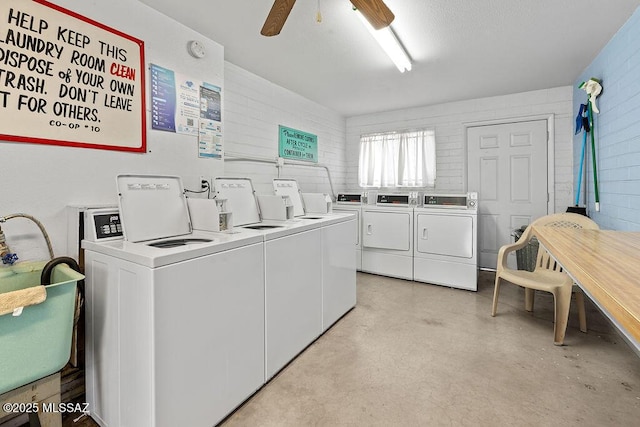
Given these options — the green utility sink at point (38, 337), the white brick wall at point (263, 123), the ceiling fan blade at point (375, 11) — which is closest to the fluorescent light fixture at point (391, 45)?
the ceiling fan blade at point (375, 11)

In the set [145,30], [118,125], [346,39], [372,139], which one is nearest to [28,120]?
[118,125]

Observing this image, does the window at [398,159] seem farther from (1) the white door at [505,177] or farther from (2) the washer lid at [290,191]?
(2) the washer lid at [290,191]

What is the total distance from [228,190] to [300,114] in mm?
1904

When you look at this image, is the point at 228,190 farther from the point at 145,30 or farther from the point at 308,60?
the point at 308,60

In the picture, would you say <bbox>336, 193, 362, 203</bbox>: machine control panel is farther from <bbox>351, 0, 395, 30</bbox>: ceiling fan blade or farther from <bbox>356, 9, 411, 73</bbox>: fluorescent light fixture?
<bbox>351, 0, 395, 30</bbox>: ceiling fan blade

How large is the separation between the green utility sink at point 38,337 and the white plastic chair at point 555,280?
304 cm

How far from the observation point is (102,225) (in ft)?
5.53

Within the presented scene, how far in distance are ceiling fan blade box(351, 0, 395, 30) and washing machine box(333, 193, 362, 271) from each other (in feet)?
8.99

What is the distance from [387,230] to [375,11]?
2.80 m

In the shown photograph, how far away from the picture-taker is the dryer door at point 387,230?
3900 mm

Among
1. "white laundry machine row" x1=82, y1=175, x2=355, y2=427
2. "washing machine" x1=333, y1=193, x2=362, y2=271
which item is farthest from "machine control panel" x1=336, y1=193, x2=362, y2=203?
"white laundry machine row" x1=82, y1=175, x2=355, y2=427

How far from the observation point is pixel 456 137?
439 centimetres


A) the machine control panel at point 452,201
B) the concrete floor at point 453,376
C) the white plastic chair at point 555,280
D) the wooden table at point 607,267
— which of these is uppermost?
the machine control panel at point 452,201

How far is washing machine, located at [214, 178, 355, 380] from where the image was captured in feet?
6.34
